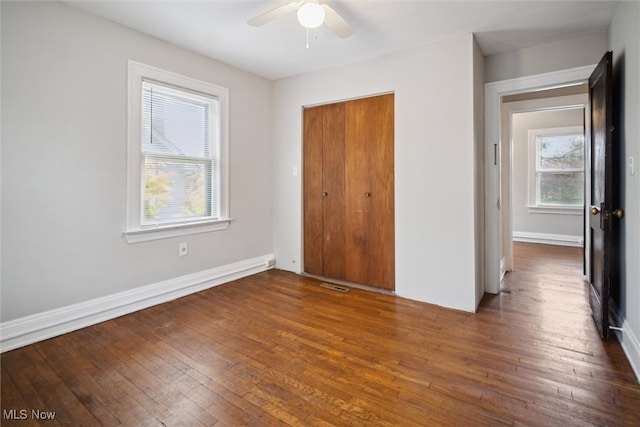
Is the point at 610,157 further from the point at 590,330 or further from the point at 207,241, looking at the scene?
the point at 207,241

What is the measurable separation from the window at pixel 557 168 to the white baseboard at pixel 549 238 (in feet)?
1.86

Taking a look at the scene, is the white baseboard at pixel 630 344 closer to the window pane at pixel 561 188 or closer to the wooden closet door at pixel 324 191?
the wooden closet door at pixel 324 191

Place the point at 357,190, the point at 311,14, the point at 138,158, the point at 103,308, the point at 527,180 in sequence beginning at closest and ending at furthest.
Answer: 1. the point at 311,14
2. the point at 103,308
3. the point at 138,158
4. the point at 357,190
5. the point at 527,180

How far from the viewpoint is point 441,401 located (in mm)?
1674

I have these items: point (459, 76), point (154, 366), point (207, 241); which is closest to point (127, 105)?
point (207, 241)

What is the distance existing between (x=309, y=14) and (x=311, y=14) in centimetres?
1

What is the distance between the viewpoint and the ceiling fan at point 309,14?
2090 millimetres

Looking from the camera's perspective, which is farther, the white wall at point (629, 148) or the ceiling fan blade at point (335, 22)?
the ceiling fan blade at point (335, 22)

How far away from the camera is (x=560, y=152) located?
625 centimetres

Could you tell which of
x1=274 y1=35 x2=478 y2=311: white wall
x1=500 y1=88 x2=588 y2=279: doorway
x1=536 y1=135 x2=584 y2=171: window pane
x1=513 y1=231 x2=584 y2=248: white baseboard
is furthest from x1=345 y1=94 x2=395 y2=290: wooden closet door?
x1=536 y1=135 x2=584 y2=171: window pane

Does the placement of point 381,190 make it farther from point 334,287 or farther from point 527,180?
point 527,180

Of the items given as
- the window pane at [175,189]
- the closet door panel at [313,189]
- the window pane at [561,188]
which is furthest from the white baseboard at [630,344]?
the window pane at [561,188]

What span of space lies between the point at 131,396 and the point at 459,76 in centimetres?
345

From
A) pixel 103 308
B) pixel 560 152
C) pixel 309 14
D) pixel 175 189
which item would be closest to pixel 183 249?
pixel 175 189
